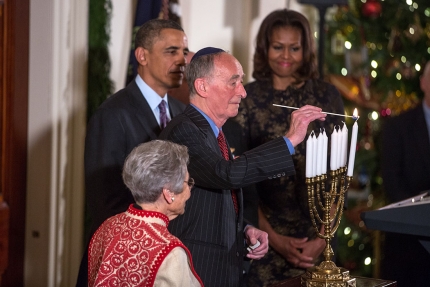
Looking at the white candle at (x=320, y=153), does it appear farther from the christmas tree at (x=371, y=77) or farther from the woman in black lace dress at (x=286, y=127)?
the christmas tree at (x=371, y=77)

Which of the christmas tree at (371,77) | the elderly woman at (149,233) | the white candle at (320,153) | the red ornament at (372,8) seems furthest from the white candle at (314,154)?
the red ornament at (372,8)

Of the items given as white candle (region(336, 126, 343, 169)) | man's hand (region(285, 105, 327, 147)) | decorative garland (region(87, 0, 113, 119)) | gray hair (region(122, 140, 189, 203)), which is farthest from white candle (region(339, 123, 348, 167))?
decorative garland (region(87, 0, 113, 119))

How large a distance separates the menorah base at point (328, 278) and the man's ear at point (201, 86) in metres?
0.80

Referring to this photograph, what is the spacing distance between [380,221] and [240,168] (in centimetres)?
76

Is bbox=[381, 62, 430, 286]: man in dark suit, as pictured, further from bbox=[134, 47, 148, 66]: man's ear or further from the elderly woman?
the elderly woman

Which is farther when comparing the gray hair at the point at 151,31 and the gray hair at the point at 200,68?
the gray hair at the point at 151,31

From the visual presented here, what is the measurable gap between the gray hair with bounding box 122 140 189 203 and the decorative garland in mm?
2051

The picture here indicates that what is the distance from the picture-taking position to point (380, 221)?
311cm

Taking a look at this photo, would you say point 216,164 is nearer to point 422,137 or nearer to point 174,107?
point 174,107

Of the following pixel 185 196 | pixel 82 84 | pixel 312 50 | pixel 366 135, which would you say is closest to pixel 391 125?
pixel 312 50

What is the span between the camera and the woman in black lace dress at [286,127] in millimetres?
3881

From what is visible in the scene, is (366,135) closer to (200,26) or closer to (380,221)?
(200,26)

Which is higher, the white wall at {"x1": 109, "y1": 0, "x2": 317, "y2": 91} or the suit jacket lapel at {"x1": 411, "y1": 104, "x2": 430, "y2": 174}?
the white wall at {"x1": 109, "y1": 0, "x2": 317, "y2": 91}

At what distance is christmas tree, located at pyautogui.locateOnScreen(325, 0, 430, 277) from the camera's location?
20.0 ft
